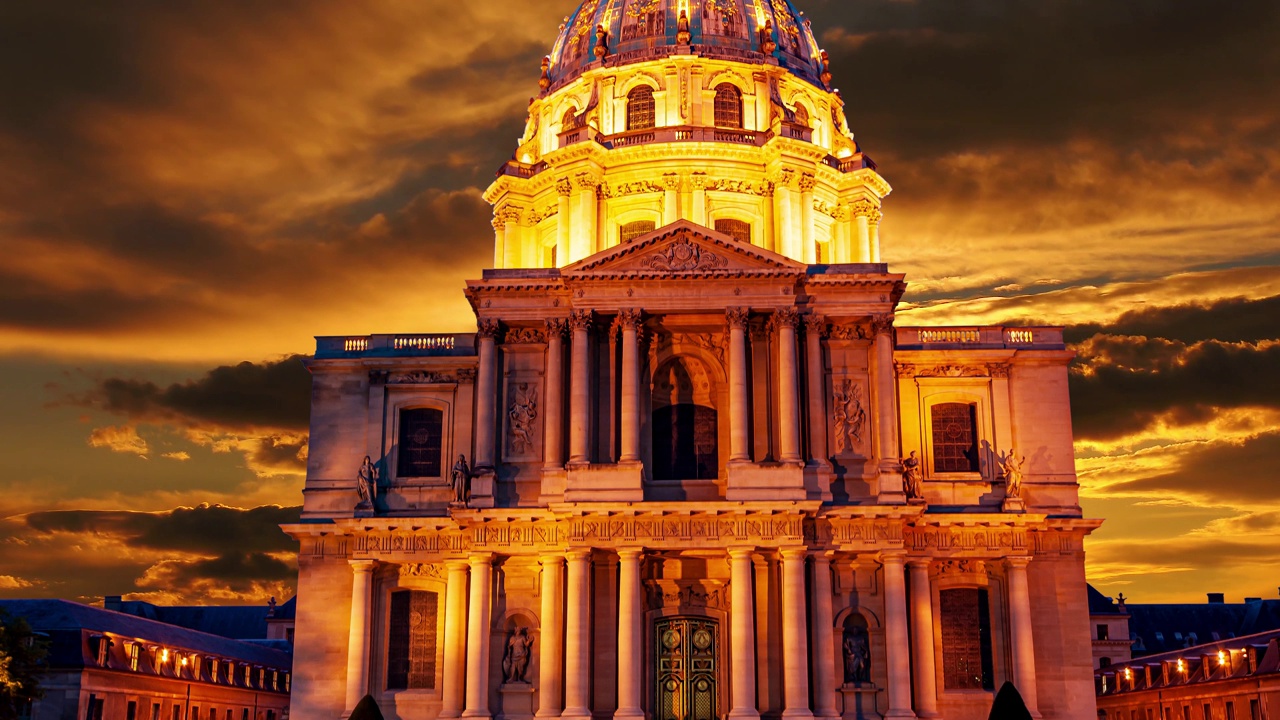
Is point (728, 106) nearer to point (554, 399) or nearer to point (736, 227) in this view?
point (736, 227)

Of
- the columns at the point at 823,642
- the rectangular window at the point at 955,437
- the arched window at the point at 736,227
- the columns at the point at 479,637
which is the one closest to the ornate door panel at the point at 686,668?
the columns at the point at 823,642

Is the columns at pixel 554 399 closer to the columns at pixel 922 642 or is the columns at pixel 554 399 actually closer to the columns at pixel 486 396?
the columns at pixel 486 396

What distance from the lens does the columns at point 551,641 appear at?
155 feet

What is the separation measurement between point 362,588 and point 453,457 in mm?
5716

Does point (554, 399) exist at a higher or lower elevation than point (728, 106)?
lower

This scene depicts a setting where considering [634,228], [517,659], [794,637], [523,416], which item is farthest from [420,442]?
[794,637]

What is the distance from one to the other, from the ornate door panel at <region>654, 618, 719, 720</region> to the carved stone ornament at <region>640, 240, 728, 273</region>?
12.2 m

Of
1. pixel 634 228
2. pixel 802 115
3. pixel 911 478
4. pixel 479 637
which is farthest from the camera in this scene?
pixel 802 115

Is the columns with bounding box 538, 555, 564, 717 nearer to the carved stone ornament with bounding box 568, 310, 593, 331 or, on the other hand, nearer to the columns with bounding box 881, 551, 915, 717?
the carved stone ornament with bounding box 568, 310, 593, 331

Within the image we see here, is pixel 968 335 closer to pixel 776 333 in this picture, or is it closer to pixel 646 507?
pixel 776 333

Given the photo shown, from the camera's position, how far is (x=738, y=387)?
49375mm

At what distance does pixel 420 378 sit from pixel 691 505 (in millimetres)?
12562

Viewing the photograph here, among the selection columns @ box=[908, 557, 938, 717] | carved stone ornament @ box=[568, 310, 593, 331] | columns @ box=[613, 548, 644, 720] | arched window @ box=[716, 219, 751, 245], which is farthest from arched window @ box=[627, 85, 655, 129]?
columns @ box=[908, 557, 938, 717]

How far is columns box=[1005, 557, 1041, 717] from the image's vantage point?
48.6 m
